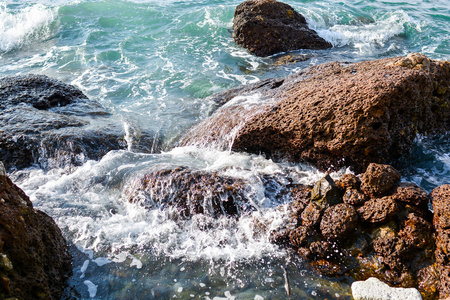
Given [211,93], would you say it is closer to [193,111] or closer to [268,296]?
[193,111]

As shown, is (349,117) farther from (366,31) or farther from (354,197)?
(366,31)

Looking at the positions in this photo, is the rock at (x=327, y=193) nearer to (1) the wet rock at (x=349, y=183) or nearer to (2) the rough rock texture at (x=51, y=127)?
(1) the wet rock at (x=349, y=183)

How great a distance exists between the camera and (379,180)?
151 inches

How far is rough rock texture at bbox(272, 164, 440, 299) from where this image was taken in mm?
3422

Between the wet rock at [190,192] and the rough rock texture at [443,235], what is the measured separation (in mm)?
2246

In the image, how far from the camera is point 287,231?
13.1ft

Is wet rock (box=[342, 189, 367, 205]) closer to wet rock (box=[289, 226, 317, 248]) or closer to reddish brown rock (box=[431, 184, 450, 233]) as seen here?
wet rock (box=[289, 226, 317, 248])

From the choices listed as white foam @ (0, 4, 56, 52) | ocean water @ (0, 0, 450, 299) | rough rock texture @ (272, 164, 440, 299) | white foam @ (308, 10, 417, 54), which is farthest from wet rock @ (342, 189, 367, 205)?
white foam @ (0, 4, 56, 52)

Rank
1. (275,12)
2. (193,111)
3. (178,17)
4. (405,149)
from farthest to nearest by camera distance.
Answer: (178,17) → (275,12) → (193,111) → (405,149)

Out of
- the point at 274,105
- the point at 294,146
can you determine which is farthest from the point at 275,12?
the point at 294,146

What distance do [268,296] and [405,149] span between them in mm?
3217

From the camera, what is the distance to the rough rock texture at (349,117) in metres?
4.43

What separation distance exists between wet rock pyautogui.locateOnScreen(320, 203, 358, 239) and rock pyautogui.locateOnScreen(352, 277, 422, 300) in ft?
1.90

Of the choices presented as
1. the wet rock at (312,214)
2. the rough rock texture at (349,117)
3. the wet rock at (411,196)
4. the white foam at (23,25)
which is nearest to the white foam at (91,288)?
the wet rock at (312,214)
